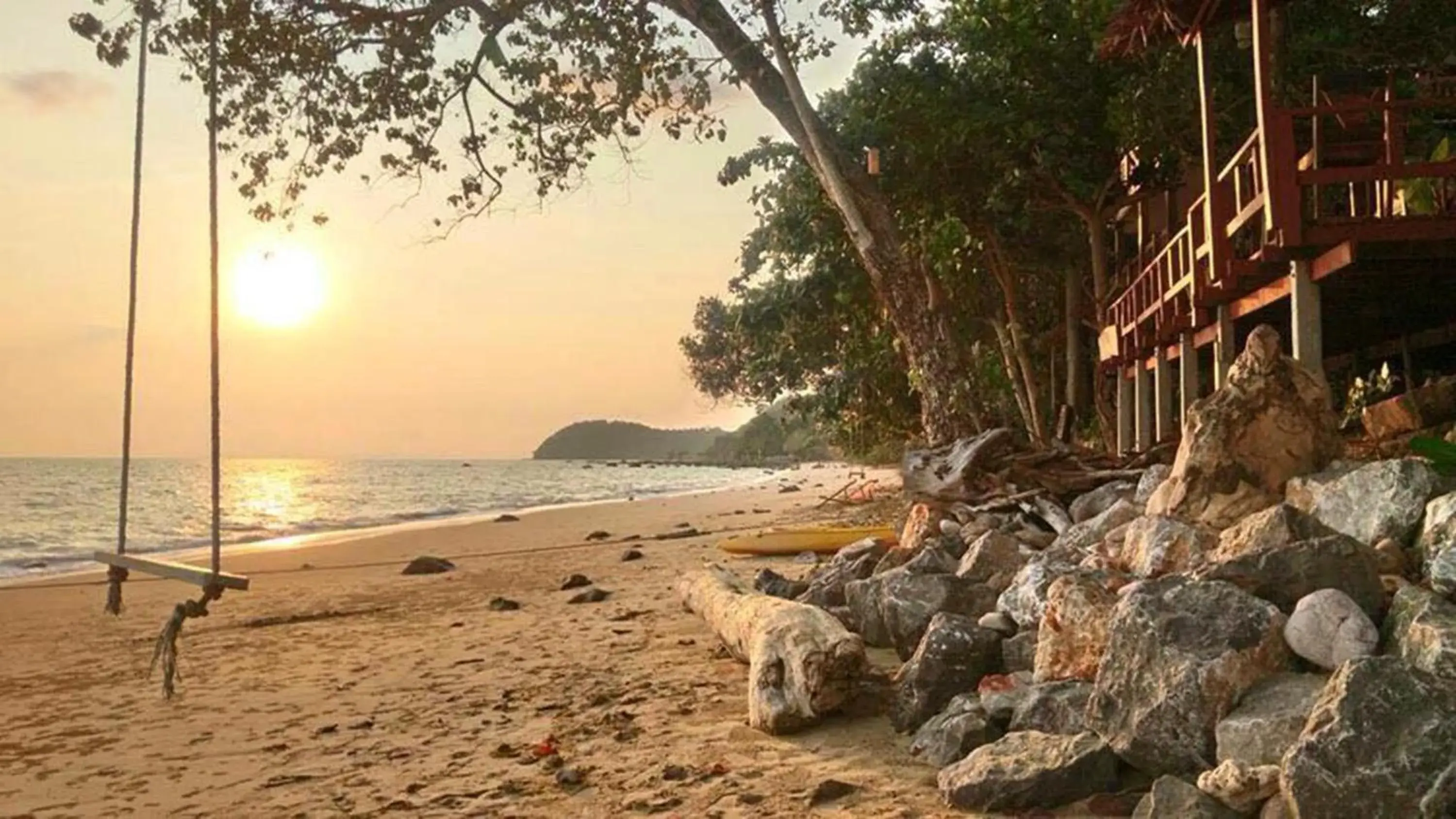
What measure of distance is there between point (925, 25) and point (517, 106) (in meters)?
7.23

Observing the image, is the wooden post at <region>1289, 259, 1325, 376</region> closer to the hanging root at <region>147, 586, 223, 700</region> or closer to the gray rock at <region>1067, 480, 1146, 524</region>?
the gray rock at <region>1067, 480, 1146, 524</region>

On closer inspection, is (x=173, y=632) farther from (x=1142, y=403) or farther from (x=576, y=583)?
(x=1142, y=403)

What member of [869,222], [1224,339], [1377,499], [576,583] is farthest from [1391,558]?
[869,222]

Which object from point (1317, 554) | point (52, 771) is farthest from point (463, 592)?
point (1317, 554)

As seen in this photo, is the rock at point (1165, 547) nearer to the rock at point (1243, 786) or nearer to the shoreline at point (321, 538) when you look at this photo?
the rock at point (1243, 786)

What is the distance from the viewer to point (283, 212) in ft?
58.1

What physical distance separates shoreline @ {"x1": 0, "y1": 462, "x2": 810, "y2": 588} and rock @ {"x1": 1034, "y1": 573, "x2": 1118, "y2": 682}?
1524 centimetres

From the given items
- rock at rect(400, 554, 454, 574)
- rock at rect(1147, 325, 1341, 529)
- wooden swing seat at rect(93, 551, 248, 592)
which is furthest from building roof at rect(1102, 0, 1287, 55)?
rock at rect(400, 554, 454, 574)

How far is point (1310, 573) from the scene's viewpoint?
467 cm

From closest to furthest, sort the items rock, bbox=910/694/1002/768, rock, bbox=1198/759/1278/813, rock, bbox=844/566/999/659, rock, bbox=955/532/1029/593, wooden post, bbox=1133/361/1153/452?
1. rock, bbox=1198/759/1278/813
2. rock, bbox=910/694/1002/768
3. rock, bbox=844/566/999/659
4. rock, bbox=955/532/1029/593
5. wooden post, bbox=1133/361/1153/452

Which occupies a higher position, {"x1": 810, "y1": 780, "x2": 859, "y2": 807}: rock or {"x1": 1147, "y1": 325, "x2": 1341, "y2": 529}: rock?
{"x1": 1147, "y1": 325, "x2": 1341, "y2": 529}: rock

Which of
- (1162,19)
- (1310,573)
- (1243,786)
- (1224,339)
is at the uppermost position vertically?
(1162,19)

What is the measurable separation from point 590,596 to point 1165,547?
19.6 feet

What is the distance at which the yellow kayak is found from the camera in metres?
13.2
